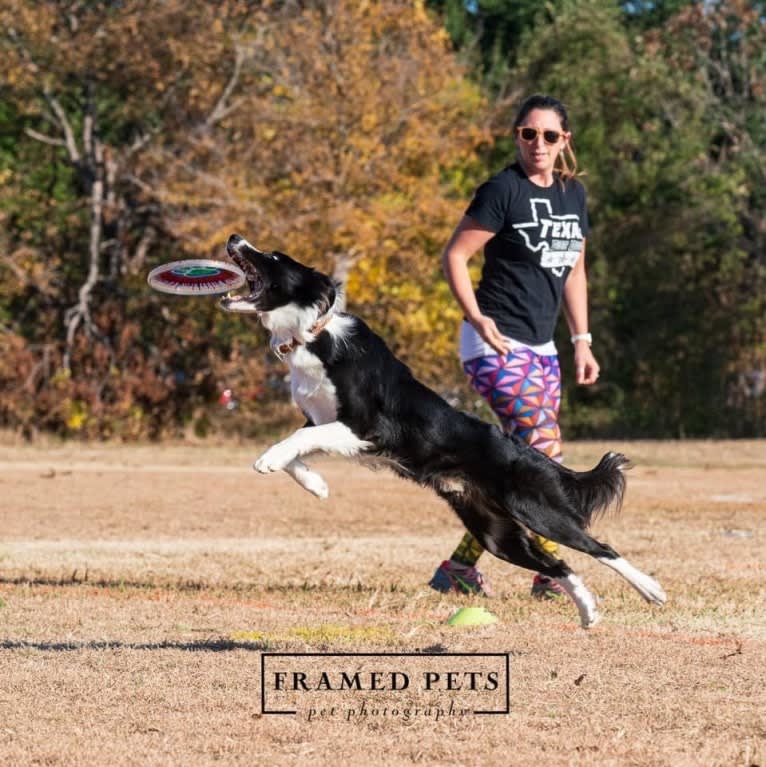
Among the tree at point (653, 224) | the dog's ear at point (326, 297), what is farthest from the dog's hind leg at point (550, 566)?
the tree at point (653, 224)

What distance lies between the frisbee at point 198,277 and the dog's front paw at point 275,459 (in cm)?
90

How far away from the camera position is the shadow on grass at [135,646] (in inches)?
232

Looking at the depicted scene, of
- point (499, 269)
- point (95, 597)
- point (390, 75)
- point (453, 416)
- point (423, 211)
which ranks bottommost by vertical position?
point (95, 597)

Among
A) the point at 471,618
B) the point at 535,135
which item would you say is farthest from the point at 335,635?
the point at 535,135

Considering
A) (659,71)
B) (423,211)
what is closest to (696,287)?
(659,71)

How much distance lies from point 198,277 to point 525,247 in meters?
1.56

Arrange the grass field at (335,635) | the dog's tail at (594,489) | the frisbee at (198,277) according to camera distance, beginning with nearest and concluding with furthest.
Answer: the grass field at (335,635), the dog's tail at (594,489), the frisbee at (198,277)

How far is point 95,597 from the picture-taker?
7461 mm

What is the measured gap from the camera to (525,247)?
719cm

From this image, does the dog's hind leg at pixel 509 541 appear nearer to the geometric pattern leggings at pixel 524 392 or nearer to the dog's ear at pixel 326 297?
the geometric pattern leggings at pixel 524 392

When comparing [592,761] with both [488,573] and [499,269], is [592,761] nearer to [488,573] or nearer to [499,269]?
[499,269]

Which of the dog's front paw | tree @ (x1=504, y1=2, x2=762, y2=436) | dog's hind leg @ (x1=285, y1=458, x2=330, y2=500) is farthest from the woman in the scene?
tree @ (x1=504, y1=2, x2=762, y2=436)

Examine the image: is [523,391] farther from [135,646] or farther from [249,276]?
[135,646]

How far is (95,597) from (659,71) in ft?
72.7
